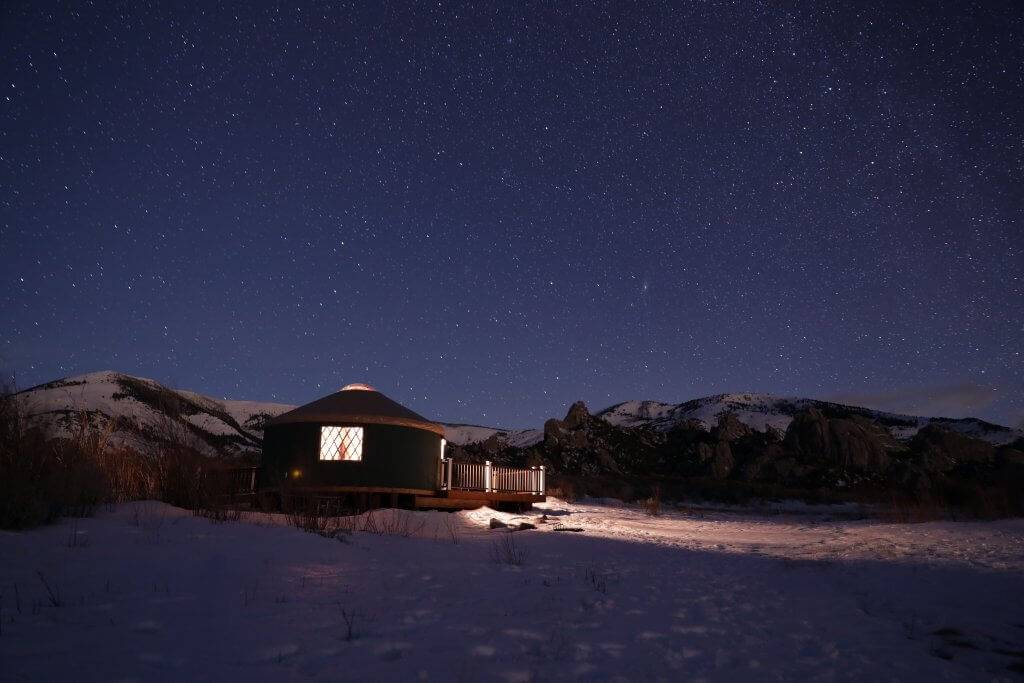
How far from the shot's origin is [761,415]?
67.4m

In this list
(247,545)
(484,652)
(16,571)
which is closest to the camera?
(484,652)

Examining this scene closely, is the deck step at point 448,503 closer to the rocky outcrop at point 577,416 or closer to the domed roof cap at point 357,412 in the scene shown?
the domed roof cap at point 357,412

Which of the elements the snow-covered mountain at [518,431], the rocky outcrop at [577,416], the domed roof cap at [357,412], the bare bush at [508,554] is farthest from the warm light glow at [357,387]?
the rocky outcrop at [577,416]

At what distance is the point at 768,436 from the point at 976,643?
42.3 meters

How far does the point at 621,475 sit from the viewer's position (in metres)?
35.4

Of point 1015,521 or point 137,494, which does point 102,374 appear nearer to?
point 137,494

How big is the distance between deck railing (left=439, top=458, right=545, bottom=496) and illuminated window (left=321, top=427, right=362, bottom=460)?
7.95 ft

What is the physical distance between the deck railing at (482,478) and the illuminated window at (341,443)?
2.42 m

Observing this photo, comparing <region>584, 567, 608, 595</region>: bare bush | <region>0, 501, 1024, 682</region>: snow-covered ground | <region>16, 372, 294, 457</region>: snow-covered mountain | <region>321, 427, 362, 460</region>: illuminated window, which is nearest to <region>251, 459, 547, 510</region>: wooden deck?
<region>321, 427, 362, 460</region>: illuminated window

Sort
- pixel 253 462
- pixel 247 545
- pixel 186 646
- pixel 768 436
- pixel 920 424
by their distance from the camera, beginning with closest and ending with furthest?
pixel 186 646 < pixel 247 545 < pixel 253 462 < pixel 768 436 < pixel 920 424

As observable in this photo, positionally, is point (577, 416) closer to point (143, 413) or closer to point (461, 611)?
point (143, 413)

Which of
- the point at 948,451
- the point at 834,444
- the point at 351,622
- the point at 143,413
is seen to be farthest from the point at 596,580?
the point at 143,413

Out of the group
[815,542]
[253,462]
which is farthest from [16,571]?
[253,462]

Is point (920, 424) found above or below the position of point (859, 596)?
above
